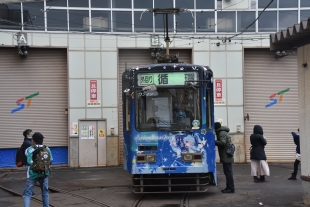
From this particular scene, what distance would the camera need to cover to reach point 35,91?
850 inches

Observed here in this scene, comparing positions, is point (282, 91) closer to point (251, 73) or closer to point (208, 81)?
point (251, 73)

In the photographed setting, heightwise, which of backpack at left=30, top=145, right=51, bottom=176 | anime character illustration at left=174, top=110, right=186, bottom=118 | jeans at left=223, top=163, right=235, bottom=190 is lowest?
jeans at left=223, top=163, right=235, bottom=190

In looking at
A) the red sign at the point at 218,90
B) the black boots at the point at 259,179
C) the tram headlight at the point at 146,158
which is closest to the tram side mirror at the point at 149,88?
the tram headlight at the point at 146,158

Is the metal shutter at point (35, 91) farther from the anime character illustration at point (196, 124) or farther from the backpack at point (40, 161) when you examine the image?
the backpack at point (40, 161)

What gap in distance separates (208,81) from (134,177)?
2.87 meters

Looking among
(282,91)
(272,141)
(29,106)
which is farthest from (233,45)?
(29,106)

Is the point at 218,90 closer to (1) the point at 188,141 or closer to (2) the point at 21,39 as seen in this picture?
(2) the point at 21,39

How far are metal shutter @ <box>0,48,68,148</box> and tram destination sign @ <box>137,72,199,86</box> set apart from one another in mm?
10149

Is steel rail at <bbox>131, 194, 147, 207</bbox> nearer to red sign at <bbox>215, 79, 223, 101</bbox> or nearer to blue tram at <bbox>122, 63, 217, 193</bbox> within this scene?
blue tram at <bbox>122, 63, 217, 193</bbox>

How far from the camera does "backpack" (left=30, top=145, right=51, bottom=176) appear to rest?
986 centimetres

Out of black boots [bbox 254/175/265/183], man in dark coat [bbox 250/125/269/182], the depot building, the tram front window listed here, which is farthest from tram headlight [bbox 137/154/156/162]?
the depot building

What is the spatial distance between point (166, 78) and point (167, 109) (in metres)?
0.74

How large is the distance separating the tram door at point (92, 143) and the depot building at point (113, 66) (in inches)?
1.6

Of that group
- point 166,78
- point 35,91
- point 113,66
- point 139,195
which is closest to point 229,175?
point 139,195
